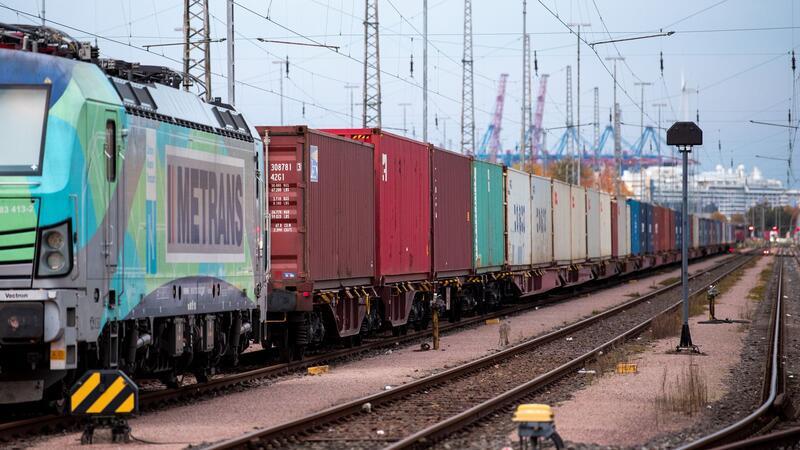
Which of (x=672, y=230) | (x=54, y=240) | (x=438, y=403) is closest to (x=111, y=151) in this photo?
(x=54, y=240)

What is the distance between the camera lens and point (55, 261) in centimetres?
1128

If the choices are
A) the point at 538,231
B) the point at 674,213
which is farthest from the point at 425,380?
the point at 674,213

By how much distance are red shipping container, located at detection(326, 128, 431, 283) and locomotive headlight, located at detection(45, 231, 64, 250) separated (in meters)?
→ 11.8

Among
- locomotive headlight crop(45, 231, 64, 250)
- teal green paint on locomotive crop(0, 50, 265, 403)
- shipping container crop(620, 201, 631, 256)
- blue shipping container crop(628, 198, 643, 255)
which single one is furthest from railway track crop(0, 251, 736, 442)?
blue shipping container crop(628, 198, 643, 255)

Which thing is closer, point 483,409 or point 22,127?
point 22,127

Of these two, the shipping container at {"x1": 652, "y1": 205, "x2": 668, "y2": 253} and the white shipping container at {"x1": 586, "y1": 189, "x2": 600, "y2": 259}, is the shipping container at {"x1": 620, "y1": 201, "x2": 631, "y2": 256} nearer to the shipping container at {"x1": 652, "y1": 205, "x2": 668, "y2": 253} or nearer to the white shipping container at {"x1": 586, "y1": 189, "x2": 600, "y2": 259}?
the white shipping container at {"x1": 586, "y1": 189, "x2": 600, "y2": 259}

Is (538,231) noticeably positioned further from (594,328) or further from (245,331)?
(245,331)

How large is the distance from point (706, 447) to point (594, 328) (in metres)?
17.1

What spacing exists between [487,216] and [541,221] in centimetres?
653

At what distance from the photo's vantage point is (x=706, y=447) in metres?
11.0

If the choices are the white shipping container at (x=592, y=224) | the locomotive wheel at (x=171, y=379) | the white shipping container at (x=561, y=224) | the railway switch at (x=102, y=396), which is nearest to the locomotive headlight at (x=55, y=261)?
the railway switch at (x=102, y=396)

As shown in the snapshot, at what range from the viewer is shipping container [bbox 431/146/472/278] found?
2681cm

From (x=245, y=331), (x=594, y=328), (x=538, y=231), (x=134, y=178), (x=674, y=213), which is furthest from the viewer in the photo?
(x=674, y=213)

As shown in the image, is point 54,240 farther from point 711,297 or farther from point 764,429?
point 711,297
